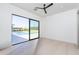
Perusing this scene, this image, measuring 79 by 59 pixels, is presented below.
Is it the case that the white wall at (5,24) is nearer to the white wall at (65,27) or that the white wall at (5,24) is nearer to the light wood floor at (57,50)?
the light wood floor at (57,50)

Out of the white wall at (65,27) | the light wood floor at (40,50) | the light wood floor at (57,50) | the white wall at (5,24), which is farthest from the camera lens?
the white wall at (65,27)

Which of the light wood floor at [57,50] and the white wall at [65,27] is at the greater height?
the white wall at [65,27]

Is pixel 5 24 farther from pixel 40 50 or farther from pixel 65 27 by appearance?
pixel 65 27

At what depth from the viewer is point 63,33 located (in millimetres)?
4594

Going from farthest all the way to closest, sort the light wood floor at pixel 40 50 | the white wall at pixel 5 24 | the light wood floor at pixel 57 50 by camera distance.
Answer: the white wall at pixel 5 24 → the light wood floor at pixel 57 50 → the light wood floor at pixel 40 50

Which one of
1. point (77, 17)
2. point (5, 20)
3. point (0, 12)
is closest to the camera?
point (0, 12)

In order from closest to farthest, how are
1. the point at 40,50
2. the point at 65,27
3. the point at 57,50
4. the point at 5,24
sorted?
the point at 40,50 → the point at 57,50 → the point at 5,24 → the point at 65,27

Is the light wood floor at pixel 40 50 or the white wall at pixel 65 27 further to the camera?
the white wall at pixel 65 27

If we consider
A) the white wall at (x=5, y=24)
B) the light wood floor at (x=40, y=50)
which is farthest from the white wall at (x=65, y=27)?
the white wall at (x=5, y=24)

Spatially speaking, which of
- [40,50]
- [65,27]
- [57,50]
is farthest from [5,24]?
[65,27]

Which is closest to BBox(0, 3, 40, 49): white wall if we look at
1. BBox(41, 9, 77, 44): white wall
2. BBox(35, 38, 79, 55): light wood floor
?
BBox(35, 38, 79, 55): light wood floor
